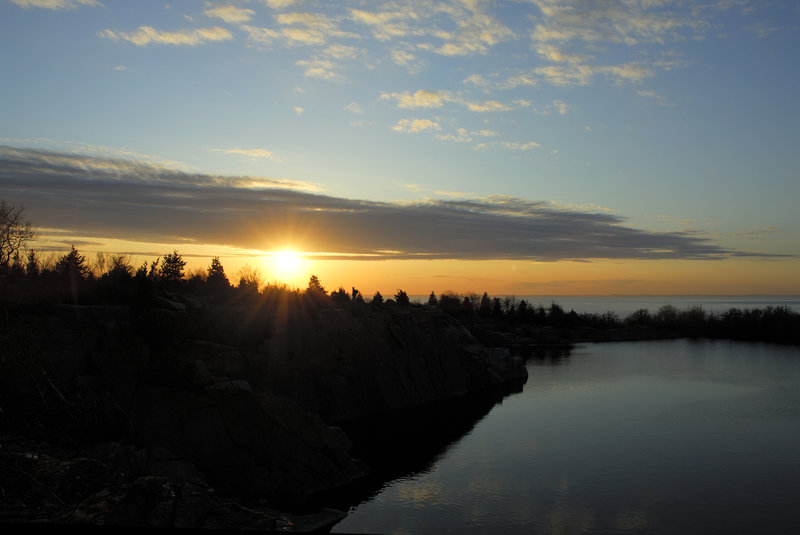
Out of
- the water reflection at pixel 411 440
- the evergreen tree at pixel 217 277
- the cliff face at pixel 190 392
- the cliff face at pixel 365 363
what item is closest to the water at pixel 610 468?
the water reflection at pixel 411 440

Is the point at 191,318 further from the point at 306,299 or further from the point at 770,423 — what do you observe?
the point at 770,423

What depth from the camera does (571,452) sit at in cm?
3281

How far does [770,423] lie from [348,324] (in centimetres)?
3204

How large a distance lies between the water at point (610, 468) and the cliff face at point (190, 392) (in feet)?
14.2

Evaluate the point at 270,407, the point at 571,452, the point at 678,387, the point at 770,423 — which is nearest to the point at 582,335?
the point at 678,387

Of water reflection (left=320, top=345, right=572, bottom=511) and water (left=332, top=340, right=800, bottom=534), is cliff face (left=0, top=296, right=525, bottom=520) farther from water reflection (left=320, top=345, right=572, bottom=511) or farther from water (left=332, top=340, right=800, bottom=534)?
water (left=332, top=340, right=800, bottom=534)

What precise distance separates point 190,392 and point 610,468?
21.3 metres

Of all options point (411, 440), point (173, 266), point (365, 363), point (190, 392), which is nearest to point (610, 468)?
point (411, 440)

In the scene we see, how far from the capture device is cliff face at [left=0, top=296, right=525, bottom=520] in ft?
76.3

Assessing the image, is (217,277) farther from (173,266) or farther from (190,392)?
(190,392)

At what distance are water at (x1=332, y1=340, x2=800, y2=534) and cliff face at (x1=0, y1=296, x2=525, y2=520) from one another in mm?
4341

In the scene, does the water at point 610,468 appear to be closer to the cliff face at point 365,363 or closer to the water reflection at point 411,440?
the water reflection at point 411,440

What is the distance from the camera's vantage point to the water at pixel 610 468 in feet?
74.4

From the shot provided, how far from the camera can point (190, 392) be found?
26516 millimetres
